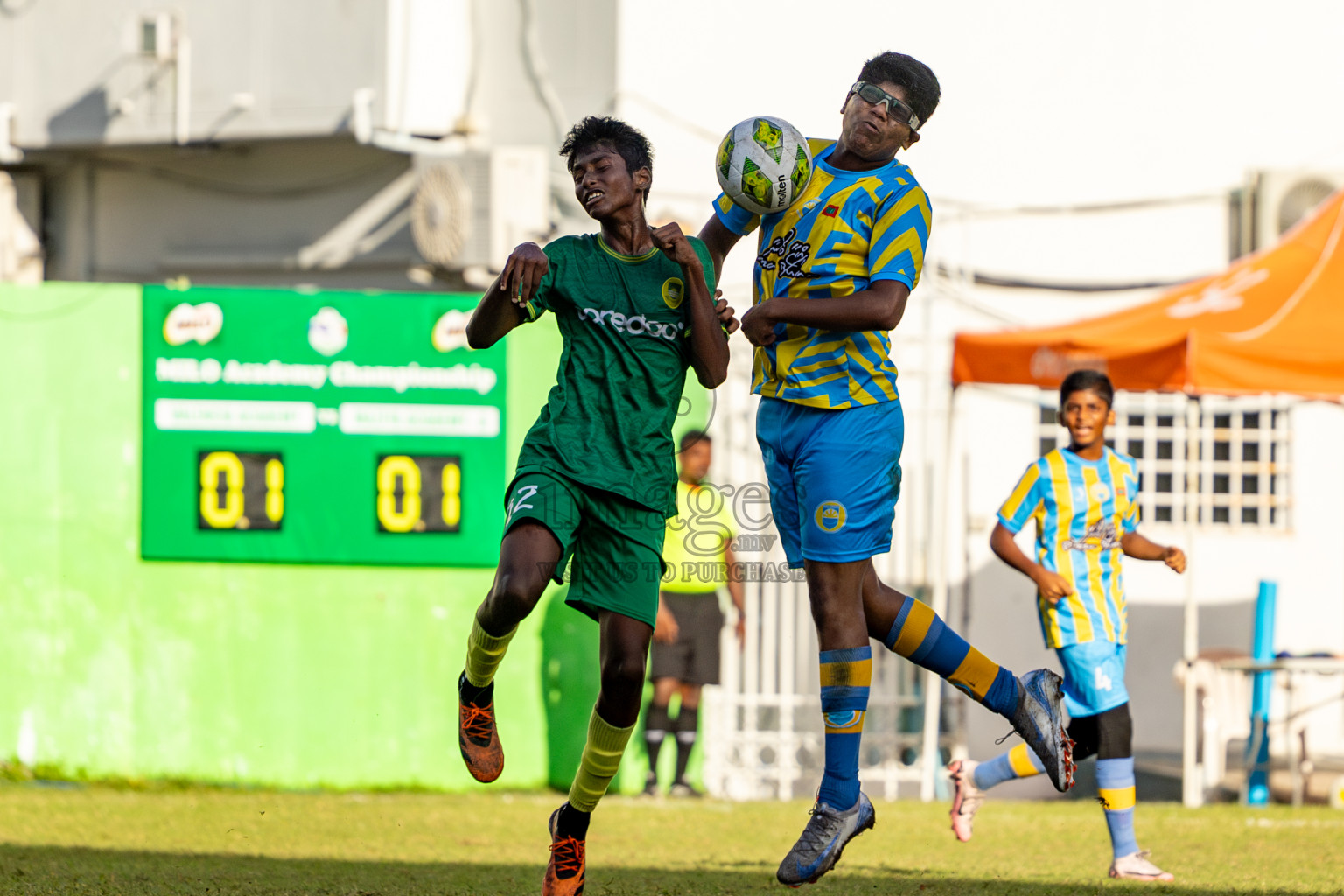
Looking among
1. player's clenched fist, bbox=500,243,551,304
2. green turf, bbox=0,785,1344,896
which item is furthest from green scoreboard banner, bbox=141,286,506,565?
player's clenched fist, bbox=500,243,551,304

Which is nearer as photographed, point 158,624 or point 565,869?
point 565,869

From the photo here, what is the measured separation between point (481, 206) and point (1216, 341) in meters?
6.52

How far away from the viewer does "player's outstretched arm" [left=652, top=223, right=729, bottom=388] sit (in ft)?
16.6

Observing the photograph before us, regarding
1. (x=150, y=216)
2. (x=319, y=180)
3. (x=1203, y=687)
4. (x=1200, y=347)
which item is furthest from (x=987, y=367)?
(x=150, y=216)

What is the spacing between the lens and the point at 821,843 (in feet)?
16.7

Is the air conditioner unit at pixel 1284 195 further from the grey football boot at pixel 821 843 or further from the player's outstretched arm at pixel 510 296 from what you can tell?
the player's outstretched arm at pixel 510 296

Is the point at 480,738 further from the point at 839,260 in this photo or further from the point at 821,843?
the point at 839,260

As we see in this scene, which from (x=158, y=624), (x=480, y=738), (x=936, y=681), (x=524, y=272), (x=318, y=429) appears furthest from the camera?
(x=936, y=681)

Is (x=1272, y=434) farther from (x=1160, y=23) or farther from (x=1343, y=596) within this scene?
(x=1160, y=23)

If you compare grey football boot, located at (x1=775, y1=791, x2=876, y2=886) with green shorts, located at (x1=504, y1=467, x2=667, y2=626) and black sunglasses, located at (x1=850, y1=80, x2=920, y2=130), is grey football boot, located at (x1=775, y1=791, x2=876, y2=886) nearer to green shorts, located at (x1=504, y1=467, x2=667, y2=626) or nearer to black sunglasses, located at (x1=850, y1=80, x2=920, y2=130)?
green shorts, located at (x1=504, y1=467, x2=667, y2=626)

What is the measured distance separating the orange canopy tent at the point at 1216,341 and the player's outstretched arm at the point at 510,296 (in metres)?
5.20

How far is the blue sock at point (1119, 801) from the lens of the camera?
6.93 m

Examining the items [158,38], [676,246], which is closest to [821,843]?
[676,246]

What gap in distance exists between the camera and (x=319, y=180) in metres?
15.6
